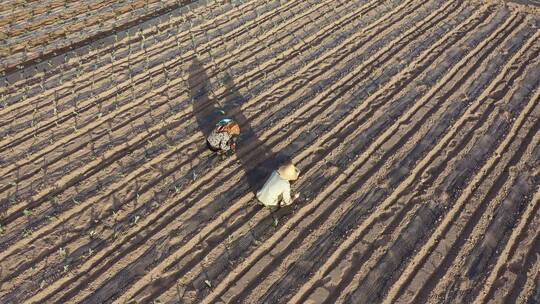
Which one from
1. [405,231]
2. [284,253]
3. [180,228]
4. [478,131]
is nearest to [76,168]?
[180,228]

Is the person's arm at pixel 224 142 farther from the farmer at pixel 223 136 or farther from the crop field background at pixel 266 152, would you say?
the crop field background at pixel 266 152

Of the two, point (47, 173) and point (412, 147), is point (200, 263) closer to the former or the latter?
point (47, 173)

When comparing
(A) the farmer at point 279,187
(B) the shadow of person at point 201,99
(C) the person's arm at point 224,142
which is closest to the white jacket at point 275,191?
(A) the farmer at point 279,187

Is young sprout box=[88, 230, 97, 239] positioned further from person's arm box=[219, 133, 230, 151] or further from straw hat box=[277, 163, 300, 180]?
straw hat box=[277, 163, 300, 180]

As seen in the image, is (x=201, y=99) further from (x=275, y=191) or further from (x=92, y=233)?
(x=92, y=233)

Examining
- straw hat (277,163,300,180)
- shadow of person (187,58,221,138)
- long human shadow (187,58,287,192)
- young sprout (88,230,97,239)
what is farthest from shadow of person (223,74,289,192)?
young sprout (88,230,97,239)

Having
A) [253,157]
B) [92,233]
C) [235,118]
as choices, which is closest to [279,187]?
[253,157]
